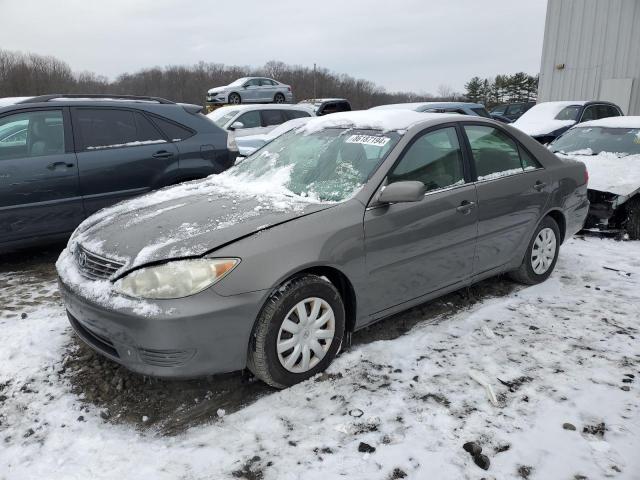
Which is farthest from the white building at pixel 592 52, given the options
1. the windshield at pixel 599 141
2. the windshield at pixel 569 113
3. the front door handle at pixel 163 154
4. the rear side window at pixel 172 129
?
the front door handle at pixel 163 154

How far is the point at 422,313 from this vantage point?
3930 mm

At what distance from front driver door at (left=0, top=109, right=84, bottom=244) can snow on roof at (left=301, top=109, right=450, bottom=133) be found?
8.24ft

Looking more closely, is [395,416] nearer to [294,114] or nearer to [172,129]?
[172,129]

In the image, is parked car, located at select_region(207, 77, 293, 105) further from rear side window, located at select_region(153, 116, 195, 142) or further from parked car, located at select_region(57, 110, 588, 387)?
parked car, located at select_region(57, 110, 588, 387)

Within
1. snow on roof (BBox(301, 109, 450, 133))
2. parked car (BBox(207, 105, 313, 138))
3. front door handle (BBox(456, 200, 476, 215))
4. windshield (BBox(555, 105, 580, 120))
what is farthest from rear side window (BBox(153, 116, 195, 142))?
windshield (BBox(555, 105, 580, 120))

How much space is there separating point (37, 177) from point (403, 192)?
3600 millimetres

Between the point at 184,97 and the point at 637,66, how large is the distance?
66563mm

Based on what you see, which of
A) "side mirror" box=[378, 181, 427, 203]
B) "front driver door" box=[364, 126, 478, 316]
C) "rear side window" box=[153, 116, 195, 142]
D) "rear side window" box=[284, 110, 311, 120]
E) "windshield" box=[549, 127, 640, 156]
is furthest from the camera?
"rear side window" box=[284, 110, 311, 120]

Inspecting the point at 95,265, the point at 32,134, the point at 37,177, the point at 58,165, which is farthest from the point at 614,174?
the point at 32,134

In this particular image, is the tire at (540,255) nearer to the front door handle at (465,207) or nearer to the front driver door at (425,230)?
the front driver door at (425,230)

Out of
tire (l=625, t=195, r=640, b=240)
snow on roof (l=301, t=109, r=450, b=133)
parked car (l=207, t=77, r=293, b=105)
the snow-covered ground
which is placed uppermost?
parked car (l=207, t=77, r=293, b=105)

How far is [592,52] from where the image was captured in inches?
682

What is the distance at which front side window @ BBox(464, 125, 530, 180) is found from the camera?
386 centimetres

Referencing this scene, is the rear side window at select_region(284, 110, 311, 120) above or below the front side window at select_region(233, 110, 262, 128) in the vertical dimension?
above
